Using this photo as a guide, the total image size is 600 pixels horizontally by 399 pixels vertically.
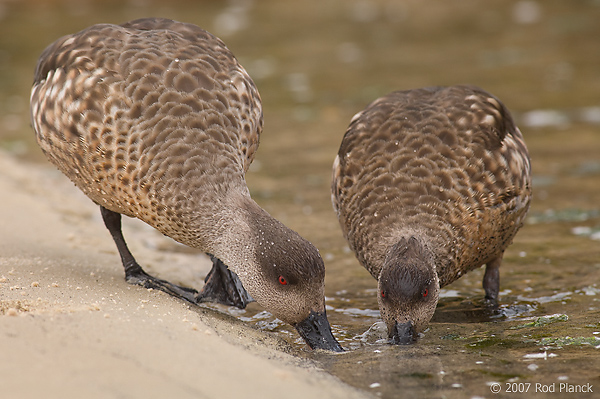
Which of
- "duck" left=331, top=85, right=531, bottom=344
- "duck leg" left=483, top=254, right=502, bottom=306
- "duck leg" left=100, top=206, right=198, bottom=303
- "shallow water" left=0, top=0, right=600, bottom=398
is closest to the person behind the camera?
"shallow water" left=0, top=0, right=600, bottom=398

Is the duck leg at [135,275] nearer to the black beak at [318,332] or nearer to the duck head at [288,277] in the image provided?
the duck head at [288,277]

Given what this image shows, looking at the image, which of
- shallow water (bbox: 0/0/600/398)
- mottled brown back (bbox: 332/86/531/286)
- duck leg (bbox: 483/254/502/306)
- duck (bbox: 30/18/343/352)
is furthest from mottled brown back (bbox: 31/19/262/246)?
duck leg (bbox: 483/254/502/306)

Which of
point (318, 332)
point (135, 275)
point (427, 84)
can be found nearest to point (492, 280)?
point (318, 332)

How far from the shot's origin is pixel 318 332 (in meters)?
5.54

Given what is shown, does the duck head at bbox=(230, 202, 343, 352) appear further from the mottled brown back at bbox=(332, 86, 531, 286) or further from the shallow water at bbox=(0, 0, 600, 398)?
the mottled brown back at bbox=(332, 86, 531, 286)

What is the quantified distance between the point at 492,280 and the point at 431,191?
1076mm

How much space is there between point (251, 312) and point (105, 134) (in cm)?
190

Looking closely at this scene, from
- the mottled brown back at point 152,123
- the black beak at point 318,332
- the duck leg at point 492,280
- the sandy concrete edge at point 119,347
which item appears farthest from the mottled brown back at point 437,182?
the sandy concrete edge at point 119,347

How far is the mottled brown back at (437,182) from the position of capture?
6.10 m

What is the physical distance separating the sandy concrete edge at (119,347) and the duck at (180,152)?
18.5 inches

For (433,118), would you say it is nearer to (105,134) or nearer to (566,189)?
(105,134)

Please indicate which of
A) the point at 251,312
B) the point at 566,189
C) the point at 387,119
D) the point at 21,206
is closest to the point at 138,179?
the point at 251,312

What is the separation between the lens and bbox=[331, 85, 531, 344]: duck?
6023 mm

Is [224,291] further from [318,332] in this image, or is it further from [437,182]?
[437,182]
